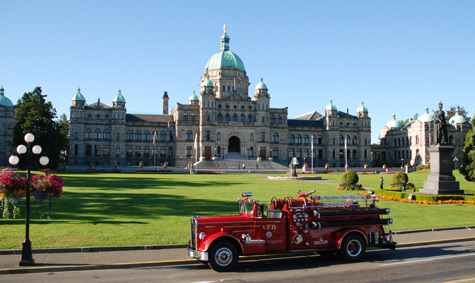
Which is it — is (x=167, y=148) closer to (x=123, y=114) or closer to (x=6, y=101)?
(x=123, y=114)

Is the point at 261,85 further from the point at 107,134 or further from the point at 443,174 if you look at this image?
the point at 443,174

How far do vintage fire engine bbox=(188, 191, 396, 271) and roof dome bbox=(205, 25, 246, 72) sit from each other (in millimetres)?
88358

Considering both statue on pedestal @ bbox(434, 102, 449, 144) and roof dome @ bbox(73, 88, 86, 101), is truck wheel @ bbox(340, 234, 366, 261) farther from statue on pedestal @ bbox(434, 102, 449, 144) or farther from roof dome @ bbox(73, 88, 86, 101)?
roof dome @ bbox(73, 88, 86, 101)

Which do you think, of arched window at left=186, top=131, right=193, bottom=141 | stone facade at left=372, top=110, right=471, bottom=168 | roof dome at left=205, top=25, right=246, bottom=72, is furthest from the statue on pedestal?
roof dome at left=205, top=25, right=246, bottom=72

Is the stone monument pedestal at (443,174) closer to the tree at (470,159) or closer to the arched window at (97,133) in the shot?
the tree at (470,159)

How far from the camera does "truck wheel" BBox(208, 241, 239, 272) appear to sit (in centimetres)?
1241

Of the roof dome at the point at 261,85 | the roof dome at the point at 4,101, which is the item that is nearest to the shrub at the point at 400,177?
the roof dome at the point at 261,85

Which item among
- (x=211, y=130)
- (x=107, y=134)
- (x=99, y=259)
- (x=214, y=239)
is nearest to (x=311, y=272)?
(x=214, y=239)

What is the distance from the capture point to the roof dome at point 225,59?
330 feet

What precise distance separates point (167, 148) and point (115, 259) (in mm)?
84716

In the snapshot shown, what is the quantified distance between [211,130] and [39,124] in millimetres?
38592

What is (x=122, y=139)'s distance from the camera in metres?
93.5

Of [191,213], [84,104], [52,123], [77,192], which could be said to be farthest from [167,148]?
[191,213]

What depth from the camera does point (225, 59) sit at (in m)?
101
